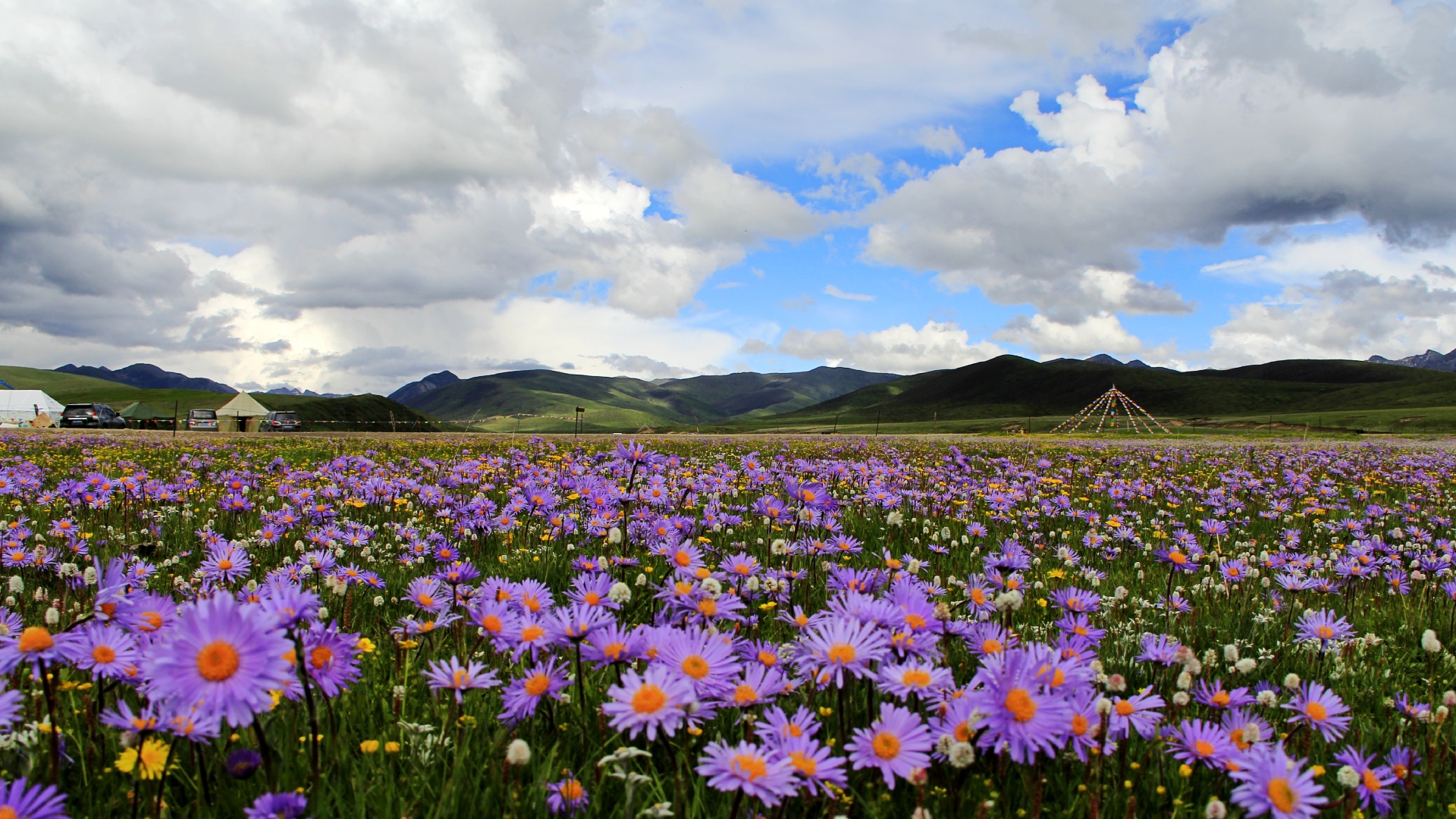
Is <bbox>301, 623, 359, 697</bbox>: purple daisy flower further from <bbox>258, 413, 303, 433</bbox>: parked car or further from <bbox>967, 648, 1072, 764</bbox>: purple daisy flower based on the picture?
<bbox>258, 413, 303, 433</bbox>: parked car

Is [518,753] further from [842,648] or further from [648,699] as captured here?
[842,648]

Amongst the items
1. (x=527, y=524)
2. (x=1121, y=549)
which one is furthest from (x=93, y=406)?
(x=1121, y=549)

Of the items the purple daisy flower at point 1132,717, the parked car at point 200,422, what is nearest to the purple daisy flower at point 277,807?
the purple daisy flower at point 1132,717

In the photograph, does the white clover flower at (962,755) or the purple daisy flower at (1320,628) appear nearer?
the white clover flower at (962,755)

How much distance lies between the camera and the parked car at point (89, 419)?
179 ft

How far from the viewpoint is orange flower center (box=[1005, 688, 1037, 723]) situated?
1862mm

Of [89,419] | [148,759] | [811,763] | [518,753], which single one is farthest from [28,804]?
[89,419]

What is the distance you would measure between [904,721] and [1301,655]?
136 inches

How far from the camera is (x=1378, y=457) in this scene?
18.0 meters

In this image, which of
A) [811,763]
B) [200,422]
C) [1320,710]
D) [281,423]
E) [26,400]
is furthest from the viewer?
[26,400]

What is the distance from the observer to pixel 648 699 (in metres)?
1.83

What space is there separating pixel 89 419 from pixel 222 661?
71.0 metres

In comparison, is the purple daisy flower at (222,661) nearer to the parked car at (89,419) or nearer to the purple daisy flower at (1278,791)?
the purple daisy flower at (1278,791)

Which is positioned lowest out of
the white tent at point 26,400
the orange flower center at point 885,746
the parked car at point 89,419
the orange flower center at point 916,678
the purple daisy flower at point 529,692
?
the orange flower center at point 885,746
